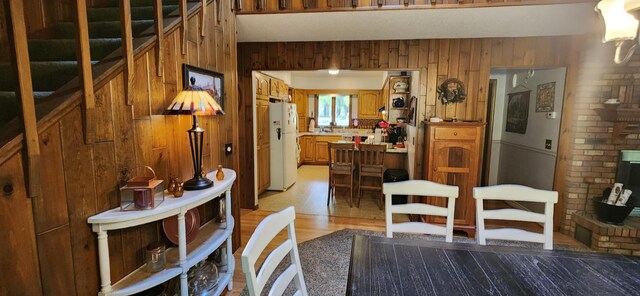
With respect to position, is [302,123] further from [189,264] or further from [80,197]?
[80,197]

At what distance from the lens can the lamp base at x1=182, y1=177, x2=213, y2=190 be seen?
186cm

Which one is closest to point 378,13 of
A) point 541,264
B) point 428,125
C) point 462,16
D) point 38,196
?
point 462,16

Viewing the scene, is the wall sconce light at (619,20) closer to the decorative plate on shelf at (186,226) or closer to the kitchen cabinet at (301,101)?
the decorative plate on shelf at (186,226)

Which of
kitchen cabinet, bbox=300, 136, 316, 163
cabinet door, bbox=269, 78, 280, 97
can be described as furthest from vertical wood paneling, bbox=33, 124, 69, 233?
kitchen cabinet, bbox=300, 136, 316, 163

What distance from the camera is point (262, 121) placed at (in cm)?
463

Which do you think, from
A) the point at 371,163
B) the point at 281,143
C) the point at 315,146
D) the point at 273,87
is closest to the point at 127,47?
the point at 371,163

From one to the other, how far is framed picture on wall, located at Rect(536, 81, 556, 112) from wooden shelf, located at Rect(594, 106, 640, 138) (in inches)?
19.8

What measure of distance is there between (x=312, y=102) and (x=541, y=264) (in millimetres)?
7238

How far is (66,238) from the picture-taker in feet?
4.24

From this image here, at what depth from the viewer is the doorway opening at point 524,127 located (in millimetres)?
3561

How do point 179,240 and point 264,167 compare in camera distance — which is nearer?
point 179,240

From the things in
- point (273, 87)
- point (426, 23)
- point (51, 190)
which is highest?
point (426, 23)

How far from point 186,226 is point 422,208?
156 cm

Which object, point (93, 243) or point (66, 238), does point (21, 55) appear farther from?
point (93, 243)
